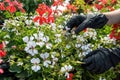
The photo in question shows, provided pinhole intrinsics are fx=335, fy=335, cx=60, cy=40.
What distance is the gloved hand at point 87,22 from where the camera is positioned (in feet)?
7.32

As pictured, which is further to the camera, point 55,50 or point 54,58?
point 55,50

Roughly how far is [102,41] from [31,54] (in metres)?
0.74

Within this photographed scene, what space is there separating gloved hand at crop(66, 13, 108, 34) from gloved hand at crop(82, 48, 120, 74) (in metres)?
0.20

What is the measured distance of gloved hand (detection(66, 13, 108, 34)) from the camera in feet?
7.32

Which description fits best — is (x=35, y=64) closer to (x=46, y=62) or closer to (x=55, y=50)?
(x=46, y=62)

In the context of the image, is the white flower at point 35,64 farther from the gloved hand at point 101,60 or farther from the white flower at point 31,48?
the gloved hand at point 101,60

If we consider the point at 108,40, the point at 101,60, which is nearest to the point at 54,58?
the point at 101,60

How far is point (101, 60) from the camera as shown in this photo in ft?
6.82

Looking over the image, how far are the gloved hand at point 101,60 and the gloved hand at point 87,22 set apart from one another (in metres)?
0.20

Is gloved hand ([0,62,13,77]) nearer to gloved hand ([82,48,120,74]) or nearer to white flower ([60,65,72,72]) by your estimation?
white flower ([60,65,72,72])

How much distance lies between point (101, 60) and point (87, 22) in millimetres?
291

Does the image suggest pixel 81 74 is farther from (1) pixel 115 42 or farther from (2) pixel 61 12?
(2) pixel 61 12

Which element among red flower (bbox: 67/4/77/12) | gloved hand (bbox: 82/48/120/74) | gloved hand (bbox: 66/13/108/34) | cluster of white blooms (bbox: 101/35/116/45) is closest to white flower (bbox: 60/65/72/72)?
gloved hand (bbox: 82/48/120/74)

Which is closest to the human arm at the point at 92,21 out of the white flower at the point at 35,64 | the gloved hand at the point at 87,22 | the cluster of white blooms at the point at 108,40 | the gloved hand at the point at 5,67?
the gloved hand at the point at 87,22
